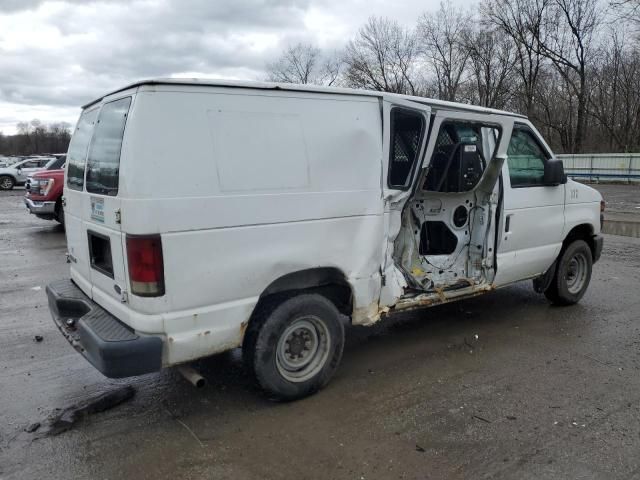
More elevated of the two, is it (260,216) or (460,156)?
(460,156)

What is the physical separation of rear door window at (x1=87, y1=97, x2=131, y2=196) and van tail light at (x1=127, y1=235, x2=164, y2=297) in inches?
16.5

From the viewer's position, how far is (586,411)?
366 centimetres

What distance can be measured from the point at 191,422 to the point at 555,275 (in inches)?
180

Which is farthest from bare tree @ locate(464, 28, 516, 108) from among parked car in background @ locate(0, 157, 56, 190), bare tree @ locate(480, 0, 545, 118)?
parked car in background @ locate(0, 157, 56, 190)

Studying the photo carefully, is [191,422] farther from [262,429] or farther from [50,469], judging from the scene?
[50,469]

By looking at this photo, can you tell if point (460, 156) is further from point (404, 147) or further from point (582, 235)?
point (582, 235)

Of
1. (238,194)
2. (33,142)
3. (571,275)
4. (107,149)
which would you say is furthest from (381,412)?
(33,142)

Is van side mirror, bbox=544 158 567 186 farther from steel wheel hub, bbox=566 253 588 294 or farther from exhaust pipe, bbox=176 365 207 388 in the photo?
exhaust pipe, bbox=176 365 207 388

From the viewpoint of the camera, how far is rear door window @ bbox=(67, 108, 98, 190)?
393 centimetres

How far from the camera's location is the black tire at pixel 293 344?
3.53m

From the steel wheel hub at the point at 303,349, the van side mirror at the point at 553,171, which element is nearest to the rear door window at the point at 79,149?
the steel wheel hub at the point at 303,349

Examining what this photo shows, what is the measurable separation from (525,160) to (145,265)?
410 cm

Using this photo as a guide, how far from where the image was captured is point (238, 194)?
326 cm

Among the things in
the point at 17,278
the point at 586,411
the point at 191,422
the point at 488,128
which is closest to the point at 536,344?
the point at 586,411
